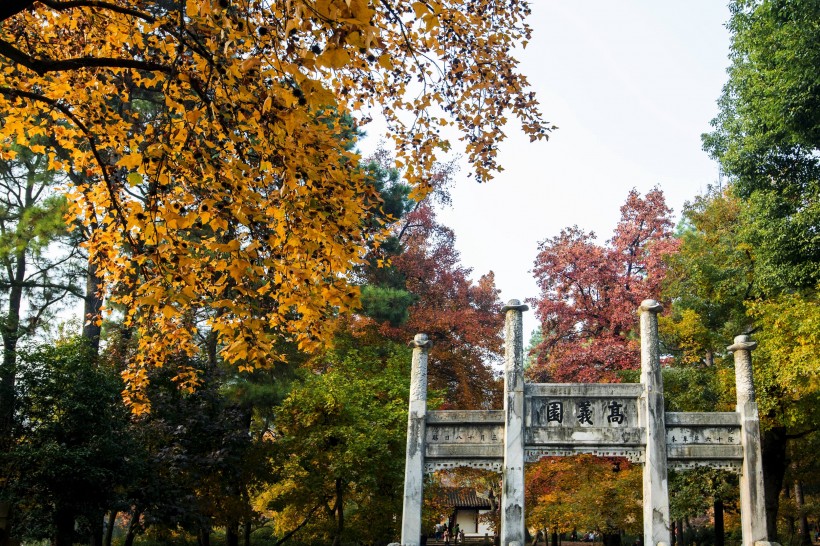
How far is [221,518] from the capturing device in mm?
14609

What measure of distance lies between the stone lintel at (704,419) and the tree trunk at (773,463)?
10.7ft

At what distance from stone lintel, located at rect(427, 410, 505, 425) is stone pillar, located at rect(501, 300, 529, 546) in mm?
168

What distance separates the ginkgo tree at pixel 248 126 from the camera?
3.88m

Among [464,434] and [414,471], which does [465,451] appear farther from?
[414,471]

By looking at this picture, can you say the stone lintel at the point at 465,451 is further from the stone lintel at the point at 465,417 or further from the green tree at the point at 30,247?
the green tree at the point at 30,247

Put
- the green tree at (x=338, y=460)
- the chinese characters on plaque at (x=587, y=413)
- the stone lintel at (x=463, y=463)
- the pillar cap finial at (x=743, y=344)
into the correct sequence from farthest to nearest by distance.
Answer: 1. the green tree at (x=338, y=460)
2. the stone lintel at (x=463, y=463)
3. the chinese characters on plaque at (x=587, y=413)
4. the pillar cap finial at (x=743, y=344)

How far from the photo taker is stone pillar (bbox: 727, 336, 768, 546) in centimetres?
1170

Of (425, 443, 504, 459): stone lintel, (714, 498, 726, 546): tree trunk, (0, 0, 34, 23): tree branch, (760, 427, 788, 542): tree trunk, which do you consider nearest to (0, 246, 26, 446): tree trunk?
(425, 443, 504, 459): stone lintel

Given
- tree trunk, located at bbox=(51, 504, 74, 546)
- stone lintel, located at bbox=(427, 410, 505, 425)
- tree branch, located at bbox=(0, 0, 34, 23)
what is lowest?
tree trunk, located at bbox=(51, 504, 74, 546)

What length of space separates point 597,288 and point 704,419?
8.41 meters

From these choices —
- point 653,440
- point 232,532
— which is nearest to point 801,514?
point 653,440

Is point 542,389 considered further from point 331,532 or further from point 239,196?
point 239,196

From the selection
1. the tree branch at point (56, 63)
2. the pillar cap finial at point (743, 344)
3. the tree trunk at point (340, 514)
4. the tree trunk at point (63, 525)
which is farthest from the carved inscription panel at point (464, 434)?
the tree branch at point (56, 63)

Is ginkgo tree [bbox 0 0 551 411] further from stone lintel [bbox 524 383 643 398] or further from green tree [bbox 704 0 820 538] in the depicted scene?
green tree [bbox 704 0 820 538]
